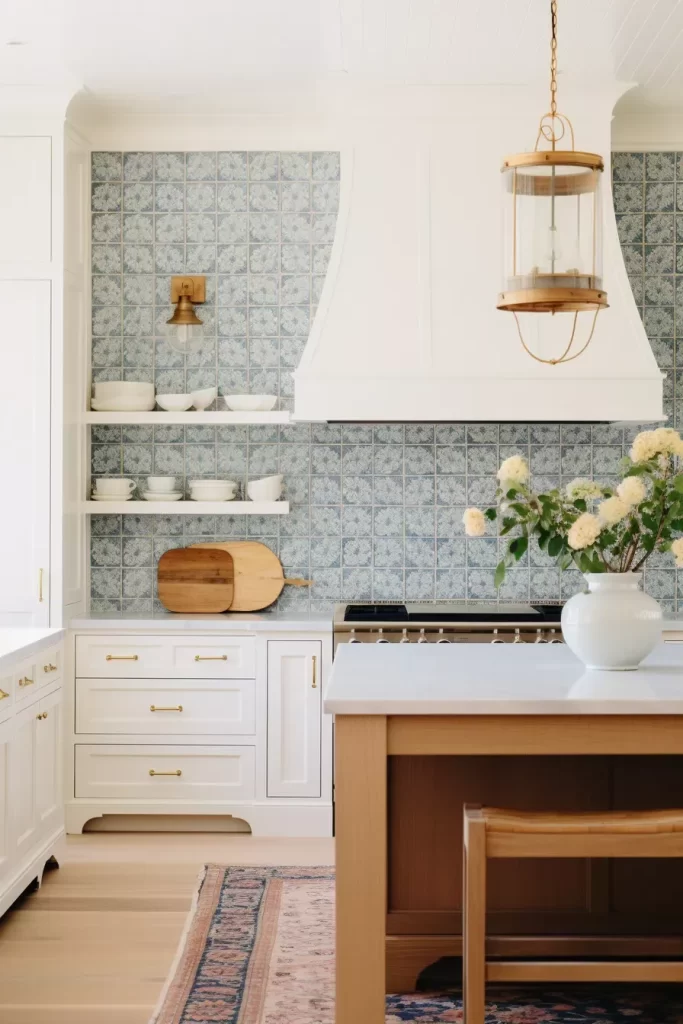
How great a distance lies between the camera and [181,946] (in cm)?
321

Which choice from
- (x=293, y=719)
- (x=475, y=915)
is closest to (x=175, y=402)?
(x=293, y=719)

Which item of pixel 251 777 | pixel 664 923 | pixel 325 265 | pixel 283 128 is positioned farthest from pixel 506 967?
pixel 283 128

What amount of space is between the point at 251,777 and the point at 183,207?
8.06ft

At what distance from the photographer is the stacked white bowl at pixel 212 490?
15.3 feet

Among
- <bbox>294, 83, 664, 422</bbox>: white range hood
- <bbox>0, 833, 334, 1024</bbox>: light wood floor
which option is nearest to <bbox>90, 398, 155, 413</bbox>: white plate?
<bbox>294, 83, 664, 422</bbox>: white range hood

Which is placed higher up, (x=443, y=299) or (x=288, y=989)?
(x=443, y=299)

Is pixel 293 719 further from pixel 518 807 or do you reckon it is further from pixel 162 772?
pixel 518 807

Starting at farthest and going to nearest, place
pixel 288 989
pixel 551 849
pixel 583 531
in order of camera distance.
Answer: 1. pixel 288 989
2. pixel 583 531
3. pixel 551 849

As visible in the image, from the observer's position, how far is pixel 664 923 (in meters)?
2.71

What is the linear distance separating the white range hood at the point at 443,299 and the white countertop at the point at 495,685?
61.2 inches

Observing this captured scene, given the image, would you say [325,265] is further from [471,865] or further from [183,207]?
[471,865]

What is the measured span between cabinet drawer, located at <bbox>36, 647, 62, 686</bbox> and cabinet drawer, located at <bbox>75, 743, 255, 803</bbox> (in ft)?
1.71

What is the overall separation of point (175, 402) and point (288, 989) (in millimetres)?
2523

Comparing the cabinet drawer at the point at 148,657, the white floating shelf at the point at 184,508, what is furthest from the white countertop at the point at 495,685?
the white floating shelf at the point at 184,508
